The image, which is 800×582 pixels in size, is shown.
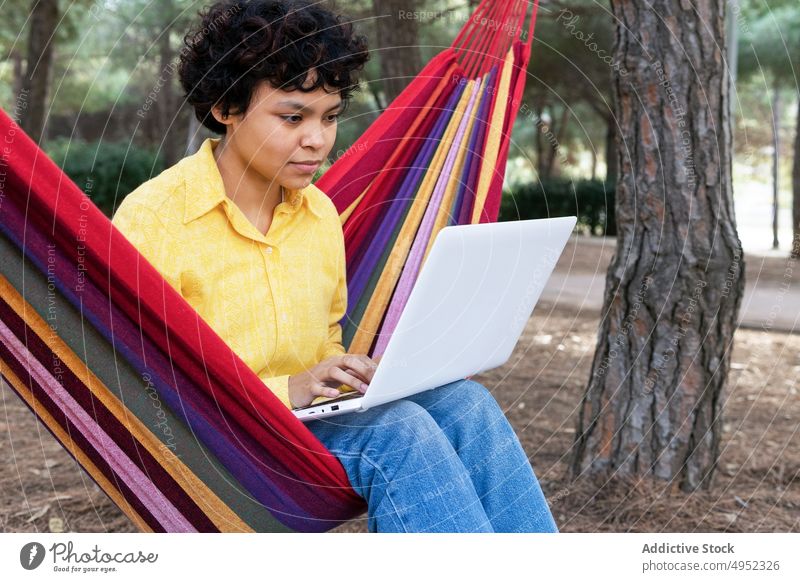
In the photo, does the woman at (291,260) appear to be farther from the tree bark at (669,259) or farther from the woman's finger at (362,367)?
the tree bark at (669,259)

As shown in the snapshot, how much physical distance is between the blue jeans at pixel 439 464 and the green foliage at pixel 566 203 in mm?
7427

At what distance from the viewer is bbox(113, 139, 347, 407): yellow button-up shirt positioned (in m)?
1.38

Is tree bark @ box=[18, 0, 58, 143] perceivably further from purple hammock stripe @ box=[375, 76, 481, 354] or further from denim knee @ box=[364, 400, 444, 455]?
denim knee @ box=[364, 400, 444, 455]

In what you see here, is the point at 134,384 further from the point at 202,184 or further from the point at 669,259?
the point at 669,259

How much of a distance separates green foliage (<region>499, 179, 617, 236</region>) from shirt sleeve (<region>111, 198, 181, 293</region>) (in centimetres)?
750

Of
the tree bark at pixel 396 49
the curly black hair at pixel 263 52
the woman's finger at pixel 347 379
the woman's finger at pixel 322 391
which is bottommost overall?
the woman's finger at pixel 322 391

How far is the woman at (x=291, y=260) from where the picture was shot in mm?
1321

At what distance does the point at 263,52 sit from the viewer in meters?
1.45

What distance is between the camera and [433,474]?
4.25 ft

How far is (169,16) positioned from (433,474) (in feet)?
27.9

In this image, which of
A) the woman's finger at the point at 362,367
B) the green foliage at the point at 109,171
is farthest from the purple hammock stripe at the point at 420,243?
the green foliage at the point at 109,171

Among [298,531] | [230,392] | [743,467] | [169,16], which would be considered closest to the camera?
[230,392]

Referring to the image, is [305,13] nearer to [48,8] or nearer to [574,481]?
[574,481]
